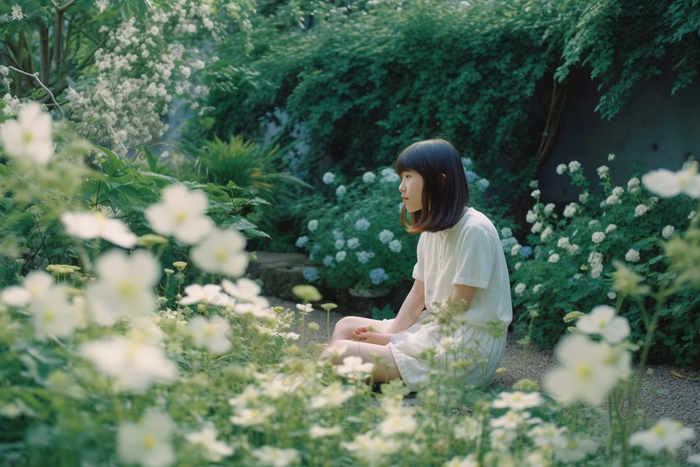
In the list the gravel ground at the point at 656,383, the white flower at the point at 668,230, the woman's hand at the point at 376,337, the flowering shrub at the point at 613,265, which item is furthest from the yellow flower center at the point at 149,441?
the white flower at the point at 668,230

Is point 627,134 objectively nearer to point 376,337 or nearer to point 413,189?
point 413,189

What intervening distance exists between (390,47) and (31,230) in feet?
10.8

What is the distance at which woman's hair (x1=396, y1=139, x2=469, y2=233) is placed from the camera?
8.68ft

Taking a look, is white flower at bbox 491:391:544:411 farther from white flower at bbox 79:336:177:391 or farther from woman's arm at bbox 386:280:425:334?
woman's arm at bbox 386:280:425:334

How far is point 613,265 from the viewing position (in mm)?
3512

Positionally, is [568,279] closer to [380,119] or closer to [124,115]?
[380,119]

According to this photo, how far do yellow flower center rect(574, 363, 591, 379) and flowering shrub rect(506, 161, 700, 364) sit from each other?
8.40 feet

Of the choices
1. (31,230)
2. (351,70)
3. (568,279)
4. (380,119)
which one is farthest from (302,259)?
(31,230)

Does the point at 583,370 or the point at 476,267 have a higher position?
the point at 583,370

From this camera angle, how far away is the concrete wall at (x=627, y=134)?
4203 mm

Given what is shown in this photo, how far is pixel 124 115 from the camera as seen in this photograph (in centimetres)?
453

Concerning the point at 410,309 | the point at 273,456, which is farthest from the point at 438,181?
the point at 273,456

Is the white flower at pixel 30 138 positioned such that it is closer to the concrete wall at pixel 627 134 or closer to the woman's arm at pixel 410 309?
the woman's arm at pixel 410 309

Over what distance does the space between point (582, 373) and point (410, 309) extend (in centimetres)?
224
